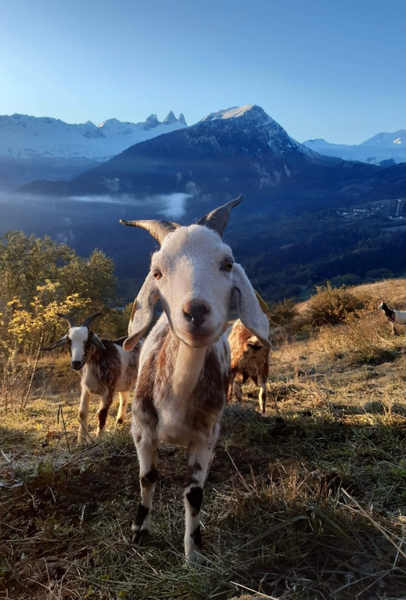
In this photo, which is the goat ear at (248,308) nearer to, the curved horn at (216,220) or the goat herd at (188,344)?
the goat herd at (188,344)

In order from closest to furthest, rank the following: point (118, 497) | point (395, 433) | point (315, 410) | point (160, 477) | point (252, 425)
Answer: point (118, 497) < point (160, 477) < point (395, 433) < point (252, 425) < point (315, 410)

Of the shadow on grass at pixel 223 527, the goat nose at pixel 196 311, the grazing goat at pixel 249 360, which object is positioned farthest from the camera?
the grazing goat at pixel 249 360

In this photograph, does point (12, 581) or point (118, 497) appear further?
point (118, 497)

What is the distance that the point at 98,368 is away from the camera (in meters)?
6.65

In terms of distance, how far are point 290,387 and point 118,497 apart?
442 cm

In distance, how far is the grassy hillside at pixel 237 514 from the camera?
229cm

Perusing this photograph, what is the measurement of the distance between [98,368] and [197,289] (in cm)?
492

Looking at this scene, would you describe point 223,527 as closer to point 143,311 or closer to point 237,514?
point 237,514

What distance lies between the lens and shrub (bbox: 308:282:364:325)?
16.2m

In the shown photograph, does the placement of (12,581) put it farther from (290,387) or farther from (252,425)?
(290,387)

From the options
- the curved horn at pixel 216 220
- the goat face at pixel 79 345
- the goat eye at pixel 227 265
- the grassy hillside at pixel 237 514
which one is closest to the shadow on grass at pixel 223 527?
the grassy hillside at pixel 237 514

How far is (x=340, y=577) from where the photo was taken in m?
2.23

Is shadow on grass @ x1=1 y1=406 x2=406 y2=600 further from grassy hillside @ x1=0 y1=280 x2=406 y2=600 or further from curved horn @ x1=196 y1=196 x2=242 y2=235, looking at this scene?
curved horn @ x1=196 y1=196 x2=242 y2=235

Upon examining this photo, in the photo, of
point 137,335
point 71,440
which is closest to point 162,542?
point 137,335
